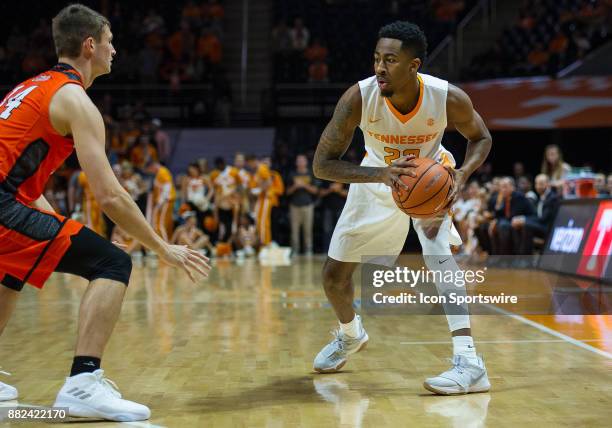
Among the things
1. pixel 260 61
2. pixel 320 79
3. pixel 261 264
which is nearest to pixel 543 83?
pixel 320 79

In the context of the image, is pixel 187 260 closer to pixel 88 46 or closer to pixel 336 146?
pixel 88 46

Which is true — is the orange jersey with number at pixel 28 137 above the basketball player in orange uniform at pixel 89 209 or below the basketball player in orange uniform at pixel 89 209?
above

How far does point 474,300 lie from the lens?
8758 mm

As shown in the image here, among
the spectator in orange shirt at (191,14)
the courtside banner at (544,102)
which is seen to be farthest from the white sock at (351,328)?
the spectator in orange shirt at (191,14)

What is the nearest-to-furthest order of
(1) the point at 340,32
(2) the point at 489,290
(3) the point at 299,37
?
(2) the point at 489,290
(3) the point at 299,37
(1) the point at 340,32

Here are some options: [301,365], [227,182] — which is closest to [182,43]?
[227,182]

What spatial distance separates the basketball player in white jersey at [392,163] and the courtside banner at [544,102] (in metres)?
12.3

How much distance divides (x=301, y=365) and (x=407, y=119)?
5.47ft

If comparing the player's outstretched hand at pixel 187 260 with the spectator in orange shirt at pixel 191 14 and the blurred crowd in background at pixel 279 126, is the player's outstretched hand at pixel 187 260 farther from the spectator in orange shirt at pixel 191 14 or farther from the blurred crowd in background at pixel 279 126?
the spectator in orange shirt at pixel 191 14

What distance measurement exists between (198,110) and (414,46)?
664 inches

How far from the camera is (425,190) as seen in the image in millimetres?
4188

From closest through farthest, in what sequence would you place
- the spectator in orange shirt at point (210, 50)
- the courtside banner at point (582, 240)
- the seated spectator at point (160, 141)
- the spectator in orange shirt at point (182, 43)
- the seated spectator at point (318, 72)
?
the courtside banner at point (582, 240)
the seated spectator at point (160, 141)
the seated spectator at point (318, 72)
the spectator in orange shirt at point (210, 50)
the spectator in orange shirt at point (182, 43)

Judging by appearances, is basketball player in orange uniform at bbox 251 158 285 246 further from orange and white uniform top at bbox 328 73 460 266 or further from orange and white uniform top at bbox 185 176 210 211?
orange and white uniform top at bbox 328 73 460 266

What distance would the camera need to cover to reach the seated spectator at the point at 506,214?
41.8 feet
